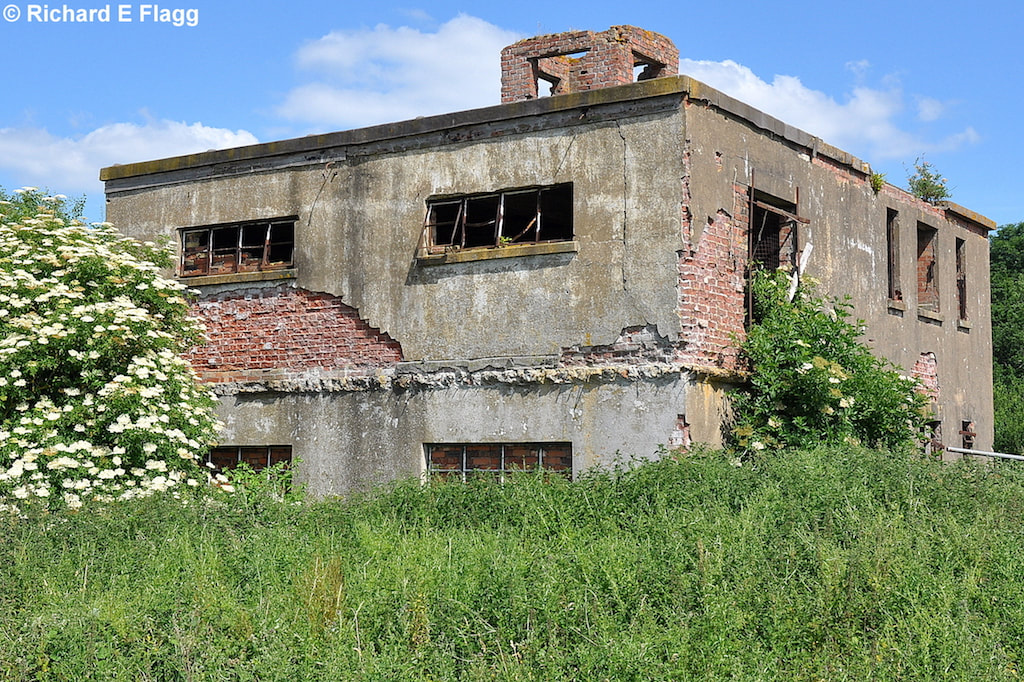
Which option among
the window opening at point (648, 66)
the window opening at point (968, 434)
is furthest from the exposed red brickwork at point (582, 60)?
the window opening at point (968, 434)

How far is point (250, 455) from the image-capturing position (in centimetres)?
1398

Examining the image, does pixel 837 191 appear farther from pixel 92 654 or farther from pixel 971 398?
pixel 92 654

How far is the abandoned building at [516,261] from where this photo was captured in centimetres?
1163

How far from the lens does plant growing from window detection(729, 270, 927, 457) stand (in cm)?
1155

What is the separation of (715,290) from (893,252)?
496 centimetres

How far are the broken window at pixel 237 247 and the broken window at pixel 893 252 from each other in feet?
26.9

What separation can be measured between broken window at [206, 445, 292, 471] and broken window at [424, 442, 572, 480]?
2.09 meters

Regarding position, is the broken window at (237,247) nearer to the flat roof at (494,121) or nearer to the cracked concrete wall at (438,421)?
the flat roof at (494,121)

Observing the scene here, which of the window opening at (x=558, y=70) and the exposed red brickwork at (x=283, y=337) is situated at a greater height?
the window opening at (x=558, y=70)

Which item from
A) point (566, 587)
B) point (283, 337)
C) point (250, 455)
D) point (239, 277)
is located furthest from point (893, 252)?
point (566, 587)

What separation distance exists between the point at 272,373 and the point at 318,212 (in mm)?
2075

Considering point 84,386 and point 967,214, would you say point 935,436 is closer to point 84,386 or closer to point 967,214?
point 967,214

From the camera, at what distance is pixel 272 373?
1381cm

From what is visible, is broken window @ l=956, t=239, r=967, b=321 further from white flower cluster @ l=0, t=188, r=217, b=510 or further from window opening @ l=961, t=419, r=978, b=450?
white flower cluster @ l=0, t=188, r=217, b=510
